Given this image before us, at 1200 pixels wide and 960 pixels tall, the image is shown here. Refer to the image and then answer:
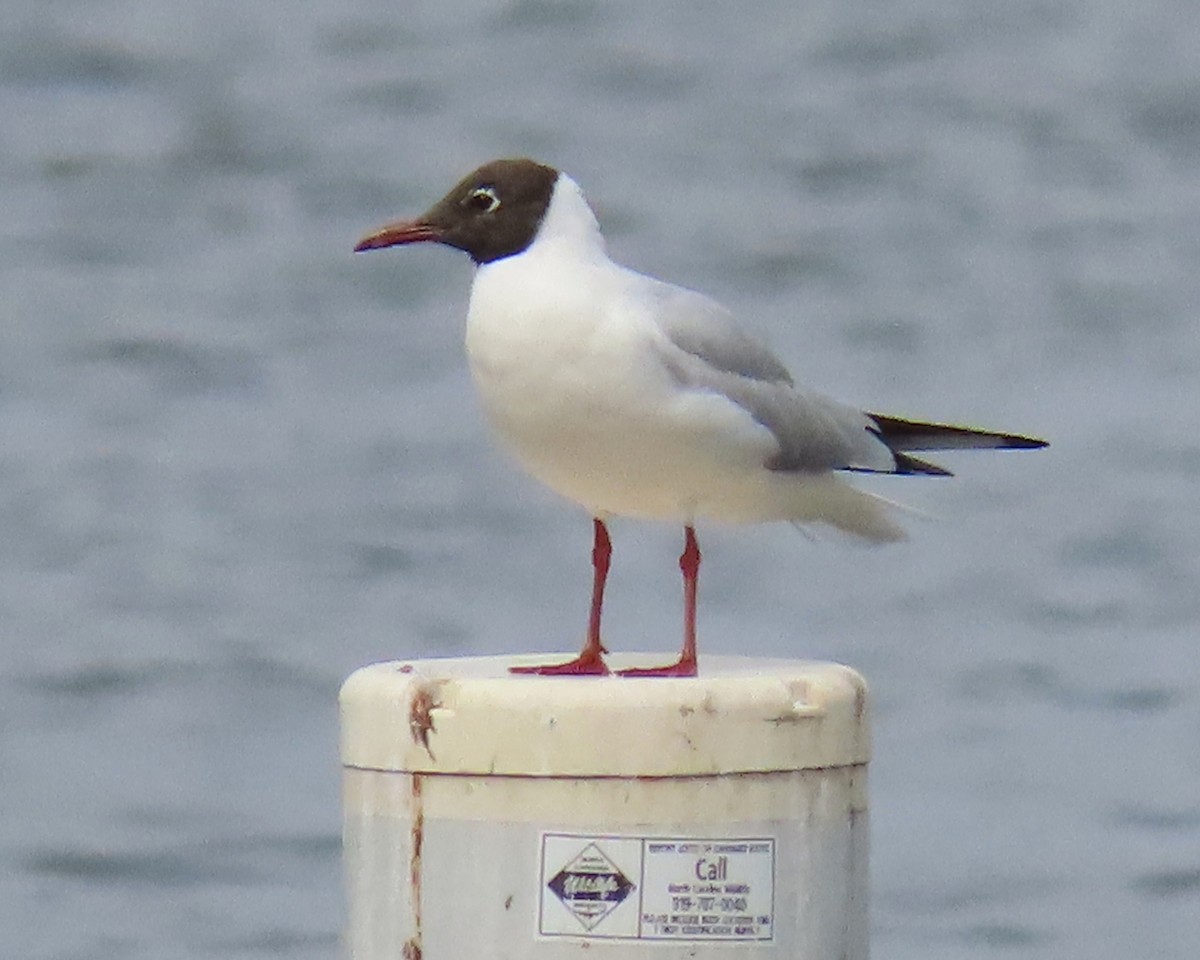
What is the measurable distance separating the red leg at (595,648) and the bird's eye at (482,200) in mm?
529

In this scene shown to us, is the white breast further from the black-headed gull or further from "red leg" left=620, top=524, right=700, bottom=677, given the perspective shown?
"red leg" left=620, top=524, right=700, bottom=677

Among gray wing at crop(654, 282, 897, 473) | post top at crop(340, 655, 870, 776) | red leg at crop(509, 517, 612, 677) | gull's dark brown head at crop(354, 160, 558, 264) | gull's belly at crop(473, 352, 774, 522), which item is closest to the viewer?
post top at crop(340, 655, 870, 776)

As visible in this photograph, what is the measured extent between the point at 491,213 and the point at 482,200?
0.03 metres

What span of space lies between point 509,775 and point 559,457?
960mm

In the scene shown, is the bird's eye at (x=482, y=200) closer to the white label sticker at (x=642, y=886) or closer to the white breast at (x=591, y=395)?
the white breast at (x=591, y=395)

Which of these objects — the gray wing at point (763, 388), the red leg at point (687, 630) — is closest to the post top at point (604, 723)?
the red leg at point (687, 630)

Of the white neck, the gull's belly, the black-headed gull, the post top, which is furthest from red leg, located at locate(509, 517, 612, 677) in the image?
the white neck

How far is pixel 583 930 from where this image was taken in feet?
10.5

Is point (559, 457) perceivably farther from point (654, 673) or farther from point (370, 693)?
point (370, 693)

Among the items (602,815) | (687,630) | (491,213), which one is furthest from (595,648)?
(491,213)

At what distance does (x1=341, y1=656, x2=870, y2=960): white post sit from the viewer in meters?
3.19

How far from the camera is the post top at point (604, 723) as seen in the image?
3180 mm

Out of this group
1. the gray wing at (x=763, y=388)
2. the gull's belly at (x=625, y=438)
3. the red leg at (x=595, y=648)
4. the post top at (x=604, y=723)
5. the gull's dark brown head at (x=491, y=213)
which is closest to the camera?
the post top at (x=604, y=723)

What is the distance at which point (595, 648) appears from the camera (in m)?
3.89
